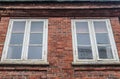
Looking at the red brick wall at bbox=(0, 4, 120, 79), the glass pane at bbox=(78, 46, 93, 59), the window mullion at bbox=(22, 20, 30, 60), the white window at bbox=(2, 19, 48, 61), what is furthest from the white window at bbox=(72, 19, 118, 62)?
the window mullion at bbox=(22, 20, 30, 60)

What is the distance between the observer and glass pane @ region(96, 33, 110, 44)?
27.3 ft

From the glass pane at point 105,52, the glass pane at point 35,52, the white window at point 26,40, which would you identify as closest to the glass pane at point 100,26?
the glass pane at point 105,52

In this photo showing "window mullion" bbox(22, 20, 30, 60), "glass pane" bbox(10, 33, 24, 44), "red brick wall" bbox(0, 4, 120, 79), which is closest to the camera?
"red brick wall" bbox(0, 4, 120, 79)

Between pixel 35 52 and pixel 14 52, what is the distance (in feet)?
2.24

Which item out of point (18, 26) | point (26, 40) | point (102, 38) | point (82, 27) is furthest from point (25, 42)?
point (102, 38)

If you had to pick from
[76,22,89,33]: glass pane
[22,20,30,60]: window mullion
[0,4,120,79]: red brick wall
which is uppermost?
[76,22,89,33]: glass pane

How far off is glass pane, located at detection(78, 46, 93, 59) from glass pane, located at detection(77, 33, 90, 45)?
0.22 meters

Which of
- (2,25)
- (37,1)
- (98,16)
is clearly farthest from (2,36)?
(98,16)

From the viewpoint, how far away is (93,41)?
8281 mm

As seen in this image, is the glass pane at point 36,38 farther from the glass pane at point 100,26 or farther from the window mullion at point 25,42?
the glass pane at point 100,26

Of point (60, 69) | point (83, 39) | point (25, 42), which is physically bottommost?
point (60, 69)

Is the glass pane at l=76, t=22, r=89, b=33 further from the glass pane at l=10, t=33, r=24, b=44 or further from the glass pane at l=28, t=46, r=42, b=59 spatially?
the glass pane at l=10, t=33, r=24, b=44

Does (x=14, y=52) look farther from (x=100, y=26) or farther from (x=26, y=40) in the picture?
(x=100, y=26)

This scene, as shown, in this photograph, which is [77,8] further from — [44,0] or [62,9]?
[44,0]
